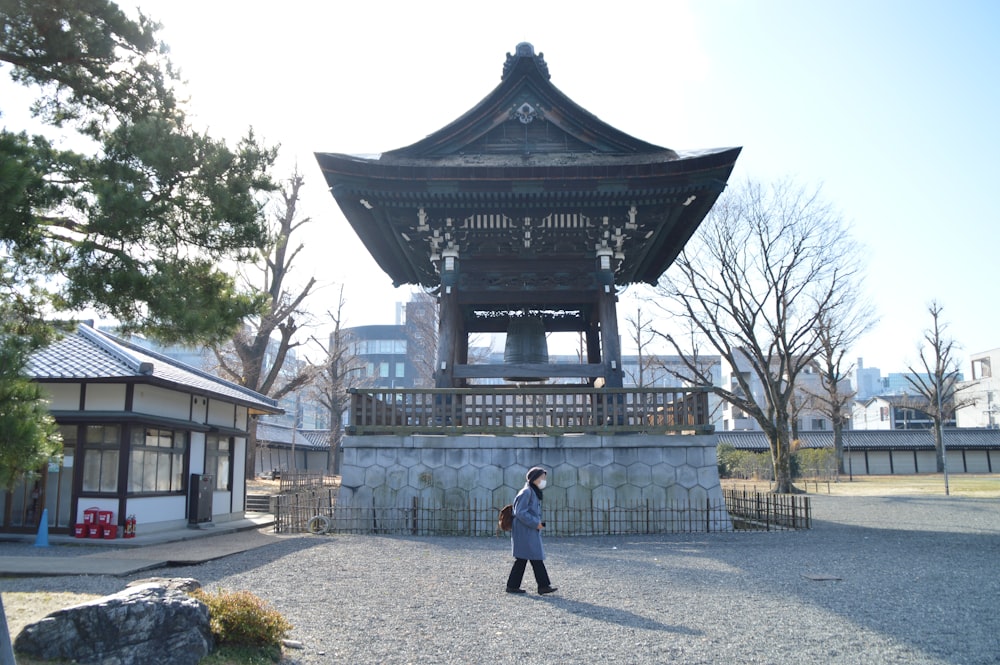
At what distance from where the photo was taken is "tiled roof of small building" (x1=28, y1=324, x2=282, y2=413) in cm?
1412

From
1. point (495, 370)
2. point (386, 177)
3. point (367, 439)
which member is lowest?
point (367, 439)

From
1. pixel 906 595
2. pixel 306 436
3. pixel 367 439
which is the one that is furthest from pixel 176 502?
pixel 306 436

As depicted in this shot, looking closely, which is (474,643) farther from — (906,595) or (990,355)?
(990,355)

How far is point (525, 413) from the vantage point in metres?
14.5

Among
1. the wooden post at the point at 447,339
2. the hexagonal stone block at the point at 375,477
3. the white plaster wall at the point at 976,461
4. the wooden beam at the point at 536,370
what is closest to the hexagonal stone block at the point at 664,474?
the wooden beam at the point at 536,370

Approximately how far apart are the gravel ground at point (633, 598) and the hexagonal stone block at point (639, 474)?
4.80 ft

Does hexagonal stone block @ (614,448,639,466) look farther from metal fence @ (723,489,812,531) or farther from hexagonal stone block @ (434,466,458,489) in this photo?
hexagonal stone block @ (434,466,458,489)

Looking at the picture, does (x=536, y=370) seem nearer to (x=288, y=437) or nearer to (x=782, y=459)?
(x=782, y=459)

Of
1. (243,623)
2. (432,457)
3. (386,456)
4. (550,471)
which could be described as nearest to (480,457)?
(432,457)

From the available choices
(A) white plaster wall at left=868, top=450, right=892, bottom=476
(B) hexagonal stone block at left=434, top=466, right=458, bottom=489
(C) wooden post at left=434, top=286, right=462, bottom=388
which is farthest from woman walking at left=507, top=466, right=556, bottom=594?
(A) white plaster wall at left=868, top=450, right=892, bottom=476

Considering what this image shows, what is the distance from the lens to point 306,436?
56375 millimetres

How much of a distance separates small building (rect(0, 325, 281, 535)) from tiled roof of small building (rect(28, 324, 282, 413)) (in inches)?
0.8

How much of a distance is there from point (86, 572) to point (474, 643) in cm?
637

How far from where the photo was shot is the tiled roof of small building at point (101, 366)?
14.1 meters
